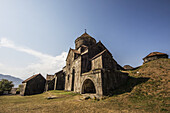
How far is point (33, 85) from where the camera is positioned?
27.1m

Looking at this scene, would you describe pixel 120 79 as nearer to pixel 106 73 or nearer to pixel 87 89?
pixel 106 73

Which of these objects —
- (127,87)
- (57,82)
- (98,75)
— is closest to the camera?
(98,75)

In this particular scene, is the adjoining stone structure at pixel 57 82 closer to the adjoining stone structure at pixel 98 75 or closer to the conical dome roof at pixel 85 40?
the adjoining stone structure at pixel 98 75

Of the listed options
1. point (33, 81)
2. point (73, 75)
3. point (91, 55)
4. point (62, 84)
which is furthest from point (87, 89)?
point (33, 81)

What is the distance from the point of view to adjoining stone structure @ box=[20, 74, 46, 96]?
25.1m

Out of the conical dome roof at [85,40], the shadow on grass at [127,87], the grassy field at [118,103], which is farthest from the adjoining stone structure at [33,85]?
the shadow on grass at [127,87]

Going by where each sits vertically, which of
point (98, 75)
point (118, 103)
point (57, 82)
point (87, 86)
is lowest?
point (118, 103)

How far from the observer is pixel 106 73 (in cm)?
1311

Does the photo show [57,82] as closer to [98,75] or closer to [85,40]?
[85,40]

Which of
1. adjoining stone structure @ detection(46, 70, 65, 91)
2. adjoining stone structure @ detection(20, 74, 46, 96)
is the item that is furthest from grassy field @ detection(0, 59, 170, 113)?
adjoining stone structure @ detection(20, 74, 46, 96)

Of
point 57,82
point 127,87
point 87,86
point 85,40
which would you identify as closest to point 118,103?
point 127,87

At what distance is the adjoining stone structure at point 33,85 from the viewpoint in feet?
82.4

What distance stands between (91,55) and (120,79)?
952 cm

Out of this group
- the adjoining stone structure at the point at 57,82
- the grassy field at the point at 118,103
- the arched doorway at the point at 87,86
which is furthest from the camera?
the adjoining stone structure at the point at 57,82
